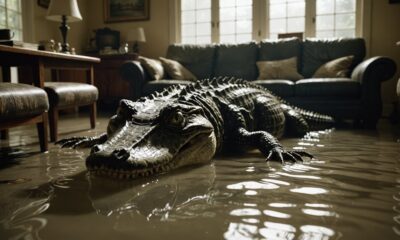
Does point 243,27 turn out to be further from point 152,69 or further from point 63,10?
point 63,10

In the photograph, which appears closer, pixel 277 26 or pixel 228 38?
pixel 277 26

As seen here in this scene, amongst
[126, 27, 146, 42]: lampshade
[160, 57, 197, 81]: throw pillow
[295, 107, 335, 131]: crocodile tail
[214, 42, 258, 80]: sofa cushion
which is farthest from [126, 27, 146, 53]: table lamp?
[295, 107, 335, 131]: crocodile tail

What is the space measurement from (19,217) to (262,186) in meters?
0.96

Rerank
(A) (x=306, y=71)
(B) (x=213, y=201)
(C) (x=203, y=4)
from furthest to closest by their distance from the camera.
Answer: (C) (x=203, y=4)
(A) (x=306, y=71)
(B) (x=213, y=201)

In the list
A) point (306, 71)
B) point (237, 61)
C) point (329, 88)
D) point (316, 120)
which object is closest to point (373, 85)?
point (329, 88)

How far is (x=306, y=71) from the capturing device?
→ 466 centimetres

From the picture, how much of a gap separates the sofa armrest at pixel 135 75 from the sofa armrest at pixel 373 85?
8.57 ft

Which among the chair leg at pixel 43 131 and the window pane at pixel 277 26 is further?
the window pane at pixel 277 26

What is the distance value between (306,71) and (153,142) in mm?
3602

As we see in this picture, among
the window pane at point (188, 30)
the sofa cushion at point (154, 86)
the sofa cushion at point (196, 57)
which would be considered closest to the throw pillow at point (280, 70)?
the sofa cushion at point (196, 57)

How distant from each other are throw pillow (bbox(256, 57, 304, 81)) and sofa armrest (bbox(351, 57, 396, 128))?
3.28ft

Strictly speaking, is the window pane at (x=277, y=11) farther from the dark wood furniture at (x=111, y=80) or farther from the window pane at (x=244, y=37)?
the dark wood furniture at (x=111, y=80)

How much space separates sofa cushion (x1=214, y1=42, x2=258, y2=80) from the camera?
486 cm

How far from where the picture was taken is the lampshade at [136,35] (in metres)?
6.05
